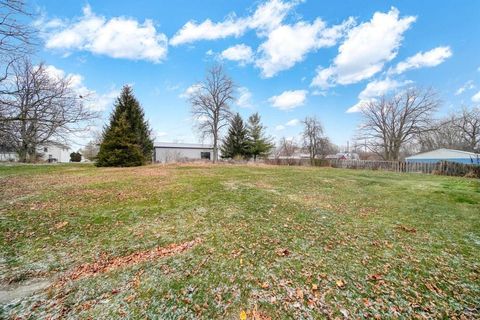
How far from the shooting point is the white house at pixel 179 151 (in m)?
31.6

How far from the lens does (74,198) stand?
668 cm

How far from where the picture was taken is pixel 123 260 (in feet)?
12.2

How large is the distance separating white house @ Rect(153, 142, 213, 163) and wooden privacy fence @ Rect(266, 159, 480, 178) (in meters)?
12.1

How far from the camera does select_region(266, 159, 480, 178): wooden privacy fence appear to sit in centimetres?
1595

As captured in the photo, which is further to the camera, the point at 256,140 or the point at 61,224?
the point at 256,140

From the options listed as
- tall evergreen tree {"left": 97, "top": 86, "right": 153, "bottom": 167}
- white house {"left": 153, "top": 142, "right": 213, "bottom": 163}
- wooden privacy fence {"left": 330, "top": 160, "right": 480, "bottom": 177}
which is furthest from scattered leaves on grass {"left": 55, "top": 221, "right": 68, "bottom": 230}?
white house {"left": 153, "top": 142, "right": 213, "bottom": 163}

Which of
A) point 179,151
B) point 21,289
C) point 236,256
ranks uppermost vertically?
point 179,151

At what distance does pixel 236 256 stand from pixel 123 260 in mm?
1846

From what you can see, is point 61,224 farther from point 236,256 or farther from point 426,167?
point 426,167

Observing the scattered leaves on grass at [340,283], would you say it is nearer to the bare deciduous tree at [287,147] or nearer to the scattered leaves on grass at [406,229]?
the scattered leaves on grass at [406,229]

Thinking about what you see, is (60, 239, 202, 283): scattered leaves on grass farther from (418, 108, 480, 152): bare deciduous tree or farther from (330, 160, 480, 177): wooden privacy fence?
(418, 108, 480, 152): bare deciduous tree

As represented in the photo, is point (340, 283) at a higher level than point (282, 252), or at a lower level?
lower

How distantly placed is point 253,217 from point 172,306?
10.1 feet

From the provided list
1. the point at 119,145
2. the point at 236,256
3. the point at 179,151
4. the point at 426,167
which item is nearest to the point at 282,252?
the point at 236,256
